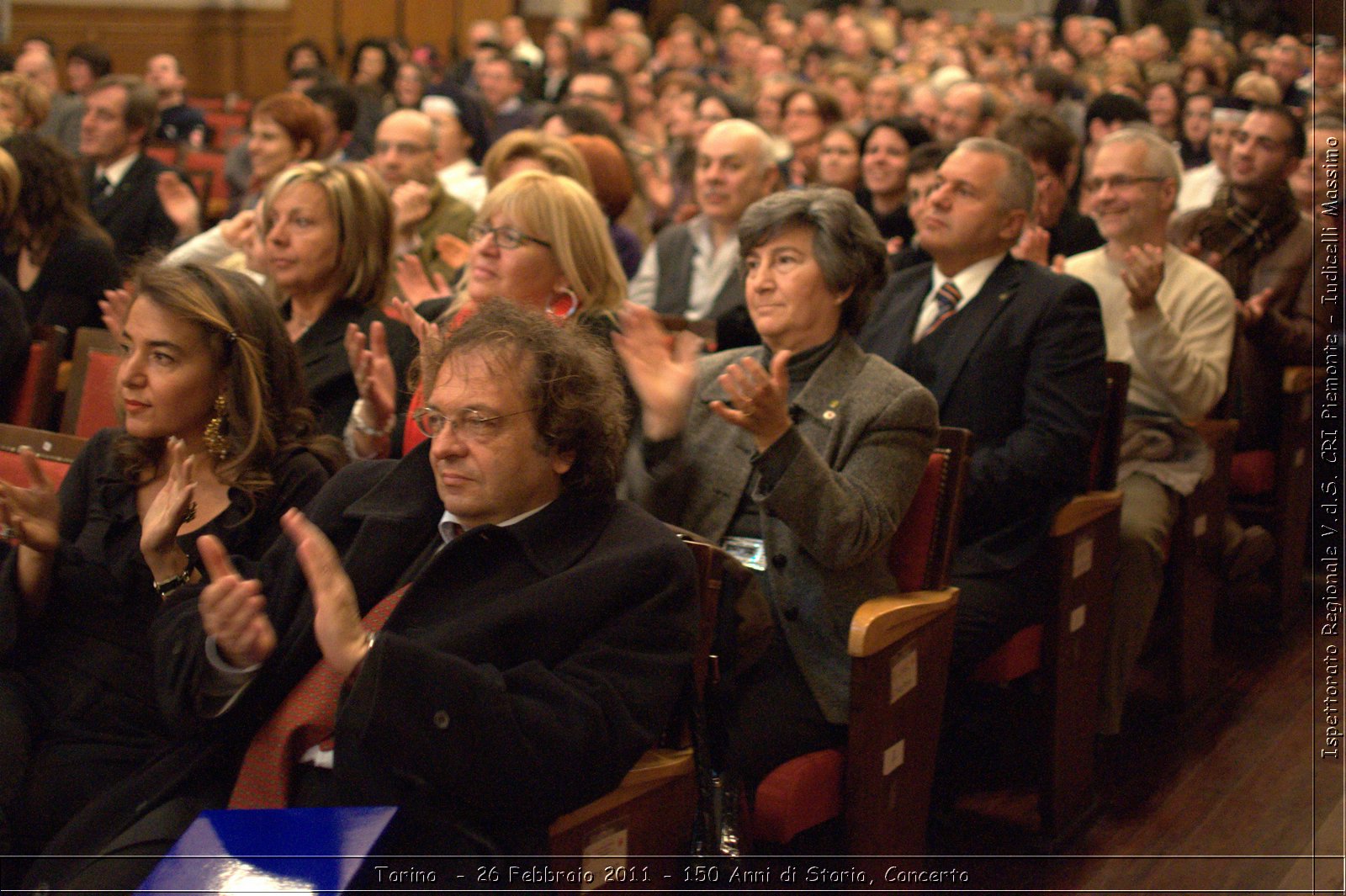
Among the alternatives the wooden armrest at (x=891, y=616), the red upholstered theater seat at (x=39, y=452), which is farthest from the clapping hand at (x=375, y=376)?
the wooden armrest at (x=891, y=616)

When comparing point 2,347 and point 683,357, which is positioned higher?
point 683,357

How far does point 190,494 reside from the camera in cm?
199

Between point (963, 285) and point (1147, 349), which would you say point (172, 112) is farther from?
point (1147, 349)

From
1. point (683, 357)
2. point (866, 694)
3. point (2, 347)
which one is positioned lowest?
point (866, 694)

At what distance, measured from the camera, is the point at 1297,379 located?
3916 mm

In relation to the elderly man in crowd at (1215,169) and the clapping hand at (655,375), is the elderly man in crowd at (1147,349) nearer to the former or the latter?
the clapping hand at (655,375)

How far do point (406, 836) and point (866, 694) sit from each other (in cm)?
80

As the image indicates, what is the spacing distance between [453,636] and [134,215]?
412 cm

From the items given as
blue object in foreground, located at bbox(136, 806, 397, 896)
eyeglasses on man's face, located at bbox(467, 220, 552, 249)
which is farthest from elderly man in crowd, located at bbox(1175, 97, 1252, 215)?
blue object in foreground, located at bbox(136, 806, 397, 896)

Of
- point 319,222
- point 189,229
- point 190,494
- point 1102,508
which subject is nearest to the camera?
point 190,494

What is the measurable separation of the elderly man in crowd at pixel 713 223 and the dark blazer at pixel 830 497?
201 cm

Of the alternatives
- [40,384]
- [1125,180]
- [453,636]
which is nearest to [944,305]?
[1125,180]

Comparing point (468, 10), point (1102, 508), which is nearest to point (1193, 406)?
point (1102, 508)

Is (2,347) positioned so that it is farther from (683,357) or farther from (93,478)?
Answer: (683,357)
